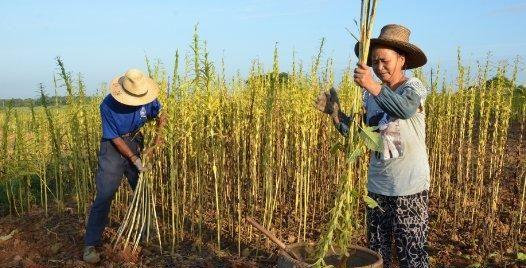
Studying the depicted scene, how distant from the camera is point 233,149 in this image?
5469 mm

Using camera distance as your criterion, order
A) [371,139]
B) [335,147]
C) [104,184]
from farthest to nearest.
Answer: [104,184] < [335,147] < [371,139]

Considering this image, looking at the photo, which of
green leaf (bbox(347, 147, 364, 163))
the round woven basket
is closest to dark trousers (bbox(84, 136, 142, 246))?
the round woven basket

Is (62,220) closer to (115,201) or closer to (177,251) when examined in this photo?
(115,201)

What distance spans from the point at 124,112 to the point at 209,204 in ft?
7.19

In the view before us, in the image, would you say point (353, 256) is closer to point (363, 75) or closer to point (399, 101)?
point (399, 101)

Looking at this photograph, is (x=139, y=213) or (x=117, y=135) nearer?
(x=117, y=135)

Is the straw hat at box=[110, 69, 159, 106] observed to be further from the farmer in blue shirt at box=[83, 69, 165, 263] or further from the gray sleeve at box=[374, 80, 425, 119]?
the gray sleeve at box=[374, 80, 425, 119]

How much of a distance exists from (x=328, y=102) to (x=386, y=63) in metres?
0.46

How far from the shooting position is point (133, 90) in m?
4.49

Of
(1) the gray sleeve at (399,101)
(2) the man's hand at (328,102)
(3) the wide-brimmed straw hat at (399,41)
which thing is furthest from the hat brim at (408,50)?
(2) the man's hand at (328,102)

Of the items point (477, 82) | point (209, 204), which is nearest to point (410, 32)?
point (477, 82)

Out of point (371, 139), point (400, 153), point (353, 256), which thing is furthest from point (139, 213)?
point (371, 139)

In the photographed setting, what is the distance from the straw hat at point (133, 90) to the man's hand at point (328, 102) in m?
2.26

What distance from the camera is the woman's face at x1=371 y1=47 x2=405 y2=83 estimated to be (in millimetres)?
2914
